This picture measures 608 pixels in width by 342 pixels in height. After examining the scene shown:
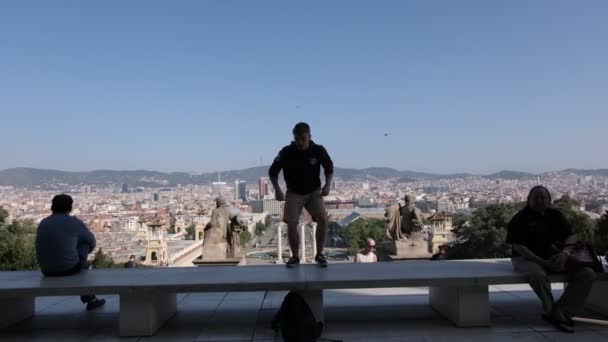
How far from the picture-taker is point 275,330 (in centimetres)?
461

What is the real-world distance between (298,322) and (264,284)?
47 cm

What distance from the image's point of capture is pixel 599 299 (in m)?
5.00

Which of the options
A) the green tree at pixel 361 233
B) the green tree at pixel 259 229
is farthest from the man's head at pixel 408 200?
the green tree at pixel 259 229

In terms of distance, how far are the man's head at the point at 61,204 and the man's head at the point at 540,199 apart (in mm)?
4689

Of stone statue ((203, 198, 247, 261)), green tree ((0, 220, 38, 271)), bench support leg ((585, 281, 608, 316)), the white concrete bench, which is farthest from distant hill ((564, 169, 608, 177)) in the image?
the white concrete bench

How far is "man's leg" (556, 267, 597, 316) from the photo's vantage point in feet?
14.4

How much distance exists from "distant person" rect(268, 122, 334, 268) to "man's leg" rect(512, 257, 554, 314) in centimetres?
202

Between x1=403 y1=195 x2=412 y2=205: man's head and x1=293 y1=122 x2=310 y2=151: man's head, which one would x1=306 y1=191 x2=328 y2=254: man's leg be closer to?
x1=293 y1=122 x2=310 y2=151: man's head

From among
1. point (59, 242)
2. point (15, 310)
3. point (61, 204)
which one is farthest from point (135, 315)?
point (15, 310)

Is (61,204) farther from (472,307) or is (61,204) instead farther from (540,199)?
(540,199)

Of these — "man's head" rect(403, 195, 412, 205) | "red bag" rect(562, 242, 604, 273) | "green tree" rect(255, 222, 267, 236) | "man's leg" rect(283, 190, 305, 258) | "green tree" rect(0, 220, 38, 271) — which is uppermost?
"man's leg" rect(283, 190, 305, 258)

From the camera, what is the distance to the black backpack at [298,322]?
13.5 feet

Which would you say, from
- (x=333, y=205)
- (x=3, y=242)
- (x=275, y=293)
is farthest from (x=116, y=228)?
(x=275, y=293)

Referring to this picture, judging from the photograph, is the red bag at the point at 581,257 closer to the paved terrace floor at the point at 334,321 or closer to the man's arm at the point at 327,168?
the paved terrace floor at the point at 334,321
